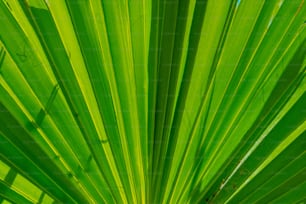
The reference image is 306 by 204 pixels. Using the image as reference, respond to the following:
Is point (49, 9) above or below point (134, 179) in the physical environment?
above

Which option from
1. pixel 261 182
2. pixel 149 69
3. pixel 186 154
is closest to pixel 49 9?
pixel 149 69

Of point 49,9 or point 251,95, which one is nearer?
point 49,9

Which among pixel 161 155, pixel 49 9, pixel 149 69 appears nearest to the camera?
pixel 49 9

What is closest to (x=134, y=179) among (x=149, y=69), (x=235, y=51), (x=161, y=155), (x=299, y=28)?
(x=161, y=155)

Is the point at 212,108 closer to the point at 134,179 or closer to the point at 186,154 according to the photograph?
the point at 186,154

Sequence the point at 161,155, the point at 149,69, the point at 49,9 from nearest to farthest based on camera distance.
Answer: the point at 49,9 → the point at 149,69 → the point at 161,155

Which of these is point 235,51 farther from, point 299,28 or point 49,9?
point 49,9
